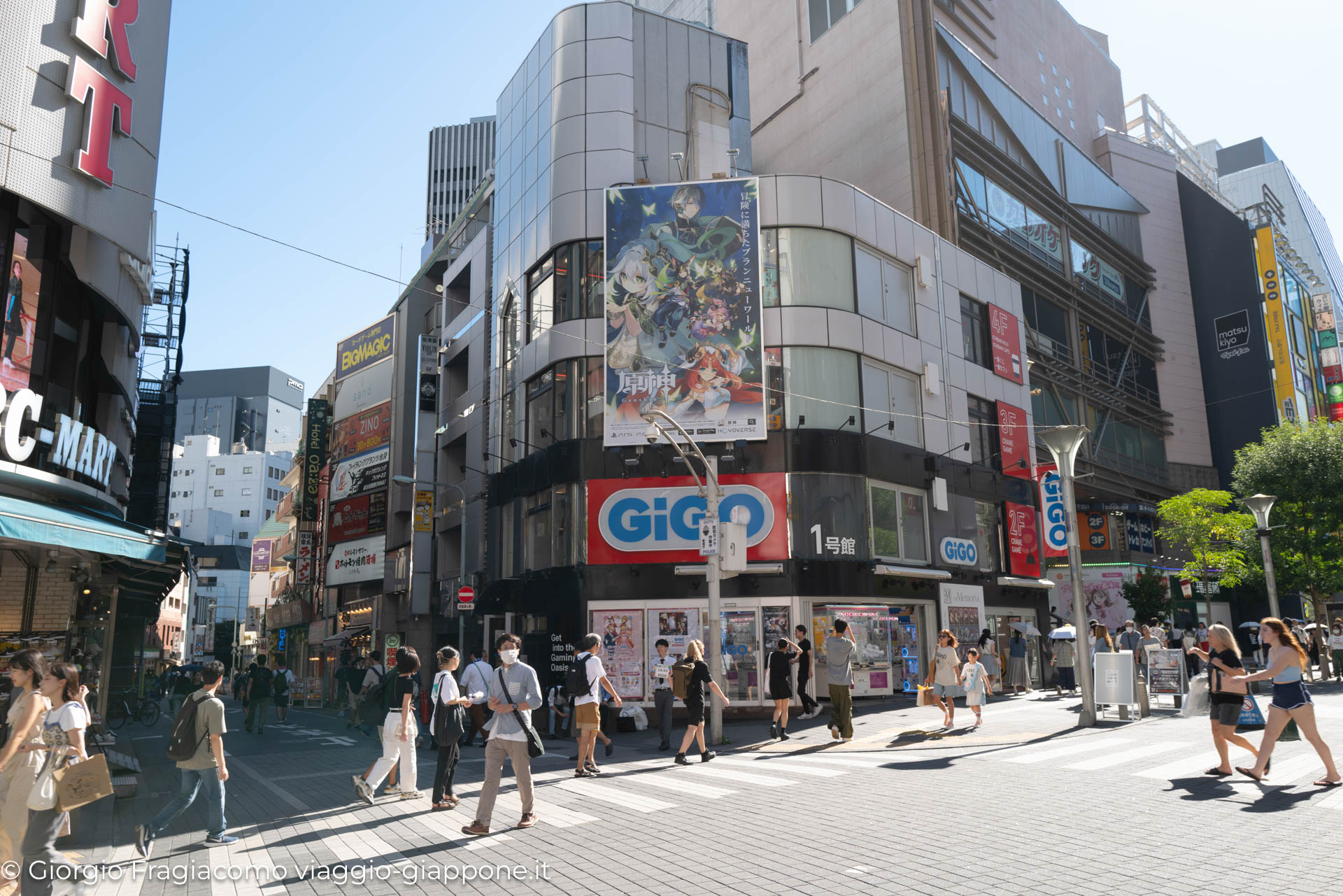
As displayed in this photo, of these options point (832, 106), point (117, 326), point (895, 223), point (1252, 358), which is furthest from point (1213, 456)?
point (117, 326)

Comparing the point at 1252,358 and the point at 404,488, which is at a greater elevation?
the point at 1252,358

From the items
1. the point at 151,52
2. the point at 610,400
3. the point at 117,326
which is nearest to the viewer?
the point at 151,52

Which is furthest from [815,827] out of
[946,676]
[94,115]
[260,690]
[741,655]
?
[260,690]

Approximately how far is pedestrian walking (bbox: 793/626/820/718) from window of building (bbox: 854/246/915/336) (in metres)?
10.9

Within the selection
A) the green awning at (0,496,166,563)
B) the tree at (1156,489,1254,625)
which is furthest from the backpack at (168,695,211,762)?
the tree at (1156,489,1254,625)

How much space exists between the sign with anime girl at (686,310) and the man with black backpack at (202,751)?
1590 centimetres

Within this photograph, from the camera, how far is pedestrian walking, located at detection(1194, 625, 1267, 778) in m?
10.0

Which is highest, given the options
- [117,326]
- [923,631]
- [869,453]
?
[117,326]

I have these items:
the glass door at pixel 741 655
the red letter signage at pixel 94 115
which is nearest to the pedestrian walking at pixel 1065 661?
the glass door at pixel 741 655

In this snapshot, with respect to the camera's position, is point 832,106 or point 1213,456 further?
point 1213,456

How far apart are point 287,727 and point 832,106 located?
34680mm

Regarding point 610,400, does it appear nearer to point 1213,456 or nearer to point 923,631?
point 923,631

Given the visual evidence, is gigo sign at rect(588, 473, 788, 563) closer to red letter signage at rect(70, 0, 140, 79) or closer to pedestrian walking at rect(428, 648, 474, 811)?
pedestrian walking at rect(428, 648, 474, 811)

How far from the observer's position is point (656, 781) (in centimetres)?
1212
